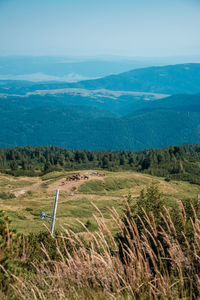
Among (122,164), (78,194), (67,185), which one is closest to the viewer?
(78,194)

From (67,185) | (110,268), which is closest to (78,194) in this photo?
(67,185)

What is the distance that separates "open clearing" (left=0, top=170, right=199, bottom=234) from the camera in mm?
44000

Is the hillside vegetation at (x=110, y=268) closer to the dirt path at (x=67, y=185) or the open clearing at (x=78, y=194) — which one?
the open clearing at (x=78, y=194)

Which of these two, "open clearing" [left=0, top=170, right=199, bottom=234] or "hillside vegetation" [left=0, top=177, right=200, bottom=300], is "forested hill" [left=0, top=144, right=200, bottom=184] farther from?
"hillside vegetation" [left=0, top=177, right=200, bottom=300]

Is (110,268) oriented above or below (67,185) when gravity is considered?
above

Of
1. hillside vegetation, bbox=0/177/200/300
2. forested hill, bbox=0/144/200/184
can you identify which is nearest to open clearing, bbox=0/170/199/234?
forested hill, bbox=0/144/200/184

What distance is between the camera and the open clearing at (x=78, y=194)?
44.0 m

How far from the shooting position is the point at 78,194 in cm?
6053

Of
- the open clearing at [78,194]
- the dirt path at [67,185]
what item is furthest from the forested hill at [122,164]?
the dirt path at [67,185]

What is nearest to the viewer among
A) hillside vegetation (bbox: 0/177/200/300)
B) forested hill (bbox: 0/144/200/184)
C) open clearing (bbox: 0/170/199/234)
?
hillside vegetation (bbox: 0/177/200/300)

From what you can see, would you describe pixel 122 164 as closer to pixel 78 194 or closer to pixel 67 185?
pixel 67 185

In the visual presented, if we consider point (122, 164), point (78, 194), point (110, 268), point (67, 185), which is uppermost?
point (110, 268)

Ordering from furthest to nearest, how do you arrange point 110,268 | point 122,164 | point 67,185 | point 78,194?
point 122,164 < point 67,185 < point 78,194 < point 110,268

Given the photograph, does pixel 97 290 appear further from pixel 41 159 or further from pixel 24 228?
pixel 41 159
